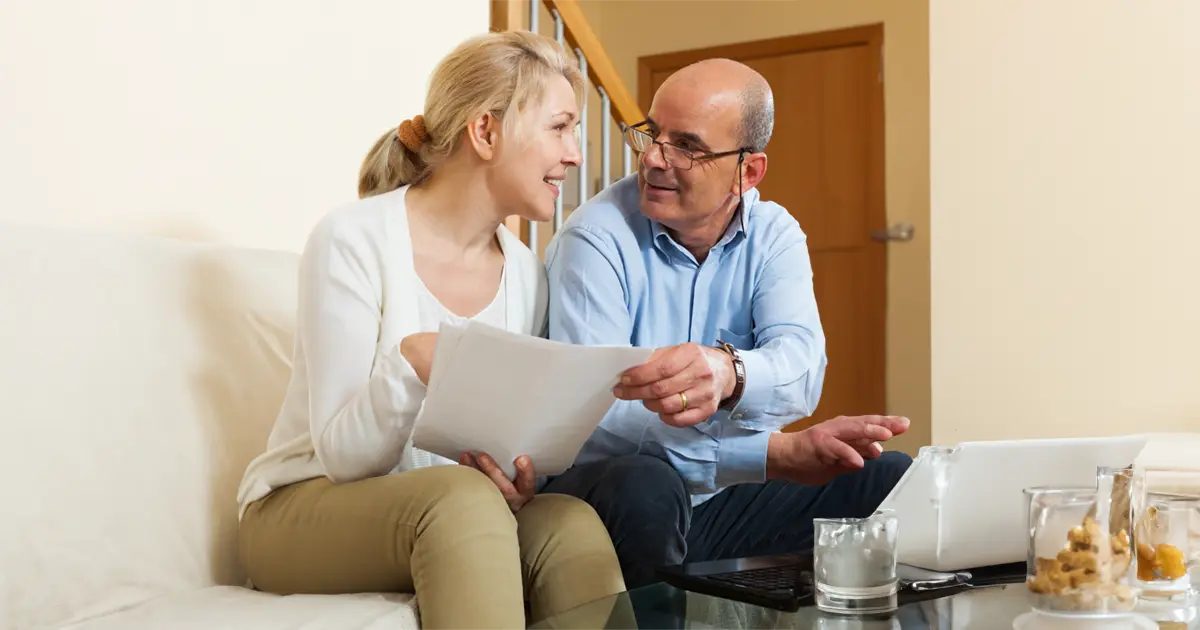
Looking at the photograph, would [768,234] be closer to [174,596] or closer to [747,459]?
[747,459]

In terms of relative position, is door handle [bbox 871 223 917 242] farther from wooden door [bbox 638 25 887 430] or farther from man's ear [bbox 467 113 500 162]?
man's ear [bbox 467 113 500 162]

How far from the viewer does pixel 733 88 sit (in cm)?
168

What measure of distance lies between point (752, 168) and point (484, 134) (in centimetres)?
49

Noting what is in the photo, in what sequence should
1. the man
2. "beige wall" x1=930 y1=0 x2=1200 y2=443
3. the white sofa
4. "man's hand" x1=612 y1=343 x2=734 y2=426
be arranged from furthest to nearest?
1. "beige wall" x1=930 y1=0 x2=1200 y2=443
2. the man
3. "man's hand" x1=612 y1=343 x2=734 y2=426
4. the white sofa

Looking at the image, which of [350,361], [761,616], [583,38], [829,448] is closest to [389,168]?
[350,361]

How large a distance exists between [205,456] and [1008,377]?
7.90ft

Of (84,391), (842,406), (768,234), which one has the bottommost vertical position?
(842,406)

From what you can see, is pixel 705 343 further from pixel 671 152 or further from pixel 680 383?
pixel 680 383

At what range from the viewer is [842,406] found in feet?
13.8

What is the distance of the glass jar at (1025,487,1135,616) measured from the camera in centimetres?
85

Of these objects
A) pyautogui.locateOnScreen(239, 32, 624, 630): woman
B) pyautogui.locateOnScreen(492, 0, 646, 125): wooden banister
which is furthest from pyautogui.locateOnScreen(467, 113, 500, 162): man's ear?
pyautogui.locateOnScreen(492, 0, 646, 125): wooden banister

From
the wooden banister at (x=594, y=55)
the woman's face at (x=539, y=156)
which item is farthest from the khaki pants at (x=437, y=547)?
the wooden banister at (x=594, y=55)

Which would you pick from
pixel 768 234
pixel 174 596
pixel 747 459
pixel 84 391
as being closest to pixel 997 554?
pixel 747 459

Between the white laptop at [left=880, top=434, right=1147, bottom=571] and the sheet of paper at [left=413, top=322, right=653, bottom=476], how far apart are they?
0.29m
